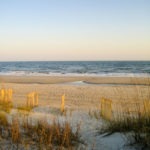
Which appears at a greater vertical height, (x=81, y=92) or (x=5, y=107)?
(x=5, y=107)

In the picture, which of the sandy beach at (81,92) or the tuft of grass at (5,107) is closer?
the tuft of grass at (5,107)

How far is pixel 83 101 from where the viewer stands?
529 inches

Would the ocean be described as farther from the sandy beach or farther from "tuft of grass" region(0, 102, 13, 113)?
"tuft of grass" region(0, 102, 13, 113)

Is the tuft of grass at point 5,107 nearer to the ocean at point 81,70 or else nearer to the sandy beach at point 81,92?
the sandy beach at point 81,92

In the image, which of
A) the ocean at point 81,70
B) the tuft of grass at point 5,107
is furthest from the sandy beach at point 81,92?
the tuft of grass at point 5,107

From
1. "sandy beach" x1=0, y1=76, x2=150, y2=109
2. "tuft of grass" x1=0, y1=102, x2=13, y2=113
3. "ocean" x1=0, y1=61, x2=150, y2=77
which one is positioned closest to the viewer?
"tuft of grass" x1=0, y1=102, x2=13, y2=113

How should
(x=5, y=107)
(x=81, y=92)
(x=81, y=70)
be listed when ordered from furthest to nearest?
1. (x=81, y=70)
2. (x=81, y=92)
3. (x=5, y=107)

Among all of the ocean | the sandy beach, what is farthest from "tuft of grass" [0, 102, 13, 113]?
the ocean

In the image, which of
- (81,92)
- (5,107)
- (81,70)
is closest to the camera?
(5,107)

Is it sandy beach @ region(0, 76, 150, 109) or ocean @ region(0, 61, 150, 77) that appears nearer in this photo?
sandy beach @ region(0, 76, 150, 109)

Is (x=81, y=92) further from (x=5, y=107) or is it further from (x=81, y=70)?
(x=81, y=70)

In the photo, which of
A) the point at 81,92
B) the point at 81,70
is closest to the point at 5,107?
the point at 81,92

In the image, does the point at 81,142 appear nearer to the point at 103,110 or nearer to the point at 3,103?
the point at 103,110

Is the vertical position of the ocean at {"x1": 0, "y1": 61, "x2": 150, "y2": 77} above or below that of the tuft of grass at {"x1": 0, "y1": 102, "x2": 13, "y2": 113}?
below
